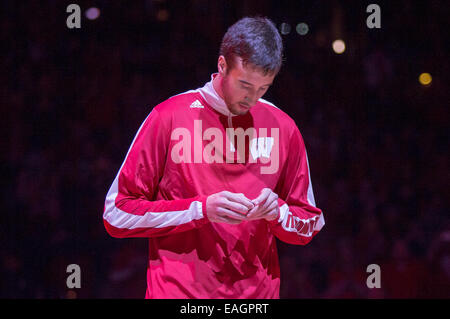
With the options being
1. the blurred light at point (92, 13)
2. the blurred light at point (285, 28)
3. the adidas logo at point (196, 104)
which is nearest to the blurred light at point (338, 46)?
the blurred light at point (285, 28)

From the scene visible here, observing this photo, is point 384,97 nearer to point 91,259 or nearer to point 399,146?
point 399,146

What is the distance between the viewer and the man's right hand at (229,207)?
144 cm

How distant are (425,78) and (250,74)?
232 cm

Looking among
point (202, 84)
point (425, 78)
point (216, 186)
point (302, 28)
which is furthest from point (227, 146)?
point (425, 78)

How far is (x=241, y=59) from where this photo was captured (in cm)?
155

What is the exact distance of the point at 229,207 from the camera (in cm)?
144

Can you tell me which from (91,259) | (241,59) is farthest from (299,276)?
(241,59)

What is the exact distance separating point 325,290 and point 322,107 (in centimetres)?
115

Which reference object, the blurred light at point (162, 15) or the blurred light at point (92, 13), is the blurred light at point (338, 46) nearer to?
the blurred light at point (162, 15)

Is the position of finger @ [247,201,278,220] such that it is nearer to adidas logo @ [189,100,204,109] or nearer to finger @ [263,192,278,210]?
finger @ [263,192,278,210]

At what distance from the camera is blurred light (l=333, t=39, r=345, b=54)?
334cm

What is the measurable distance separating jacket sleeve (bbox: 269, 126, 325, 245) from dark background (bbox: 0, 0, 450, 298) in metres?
1.58

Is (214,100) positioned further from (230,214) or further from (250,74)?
(230,214)

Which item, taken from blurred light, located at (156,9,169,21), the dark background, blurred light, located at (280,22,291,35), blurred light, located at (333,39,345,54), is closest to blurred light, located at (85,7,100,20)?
the dark background
